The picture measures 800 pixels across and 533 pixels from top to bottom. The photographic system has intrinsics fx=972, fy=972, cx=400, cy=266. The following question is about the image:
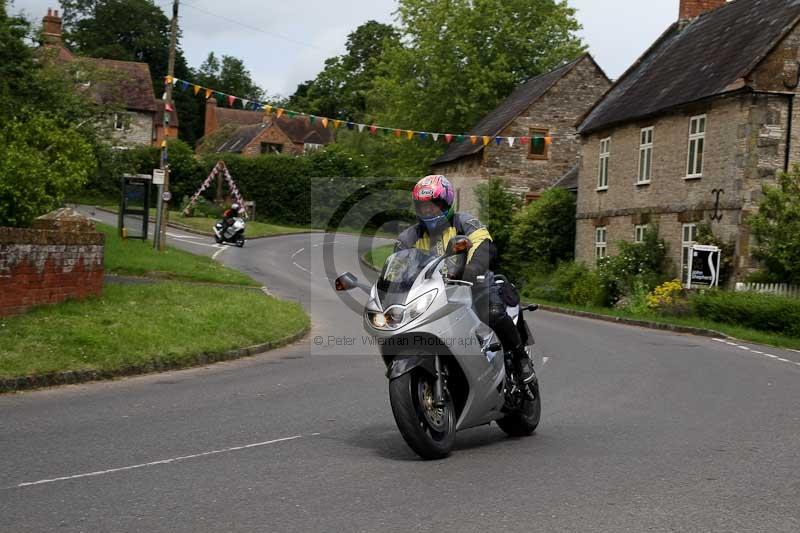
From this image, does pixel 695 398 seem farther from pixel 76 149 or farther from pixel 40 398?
pixel 76 149

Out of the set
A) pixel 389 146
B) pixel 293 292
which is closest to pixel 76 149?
pixel 293 292

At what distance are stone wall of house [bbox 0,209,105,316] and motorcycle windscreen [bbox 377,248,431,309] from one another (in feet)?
27.5

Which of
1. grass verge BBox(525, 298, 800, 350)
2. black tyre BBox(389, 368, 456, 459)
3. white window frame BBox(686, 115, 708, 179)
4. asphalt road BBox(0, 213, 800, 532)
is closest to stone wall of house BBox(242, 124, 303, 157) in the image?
white window frame BBox(686, 115, 708, 179)

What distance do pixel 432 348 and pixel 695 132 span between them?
24878 millimetres

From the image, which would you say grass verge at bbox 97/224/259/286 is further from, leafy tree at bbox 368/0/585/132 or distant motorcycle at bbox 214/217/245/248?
leafy tree at bbox 368/0/585/132

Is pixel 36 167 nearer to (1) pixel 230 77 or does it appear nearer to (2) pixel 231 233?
(2) pixel 231 233

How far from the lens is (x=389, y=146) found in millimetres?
63094

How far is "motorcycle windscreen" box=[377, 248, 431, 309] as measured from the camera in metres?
7.09

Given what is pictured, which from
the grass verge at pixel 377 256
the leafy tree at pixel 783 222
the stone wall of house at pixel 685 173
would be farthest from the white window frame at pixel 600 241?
the leafy tree at pixel 783 222

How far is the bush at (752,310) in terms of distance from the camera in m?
21.8

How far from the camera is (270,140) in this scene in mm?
93625

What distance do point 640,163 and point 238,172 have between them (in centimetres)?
3720

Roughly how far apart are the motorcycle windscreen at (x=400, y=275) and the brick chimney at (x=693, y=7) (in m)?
33.7

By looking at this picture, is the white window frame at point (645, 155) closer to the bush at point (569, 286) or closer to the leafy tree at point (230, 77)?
the bush at point (569, 286)
